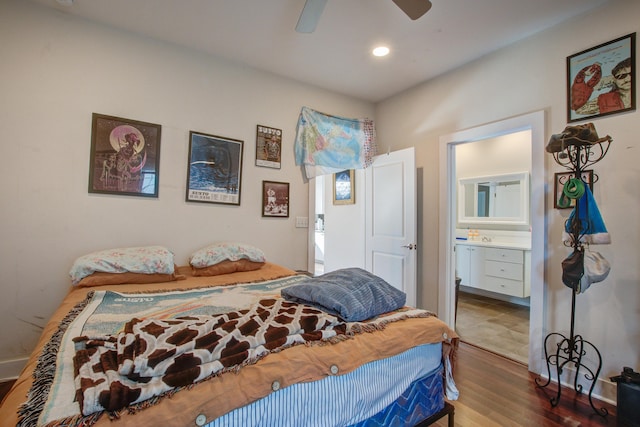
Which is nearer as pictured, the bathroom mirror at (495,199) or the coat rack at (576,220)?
the coat rack at (576,220)

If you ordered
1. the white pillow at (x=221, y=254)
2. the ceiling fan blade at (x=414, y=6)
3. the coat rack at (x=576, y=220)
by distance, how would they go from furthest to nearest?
the white pillow at (x=221, y=254) < the coat rack at (x=576, y=220) < the ceiling fan blade at (x=414, y=6)

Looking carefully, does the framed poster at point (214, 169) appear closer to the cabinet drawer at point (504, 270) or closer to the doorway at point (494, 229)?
the doorway at point (494, 229)

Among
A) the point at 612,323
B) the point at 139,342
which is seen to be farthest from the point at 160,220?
the point at 612,323

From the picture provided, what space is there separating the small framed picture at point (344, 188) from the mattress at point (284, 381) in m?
2.74

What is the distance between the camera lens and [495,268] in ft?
13.6

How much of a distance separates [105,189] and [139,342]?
6.18 feet

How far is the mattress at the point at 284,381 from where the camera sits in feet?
2.50

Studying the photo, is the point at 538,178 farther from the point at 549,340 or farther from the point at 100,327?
the point at 100,327

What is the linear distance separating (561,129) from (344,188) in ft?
8.36

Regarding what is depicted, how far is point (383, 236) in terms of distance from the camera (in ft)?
11.5

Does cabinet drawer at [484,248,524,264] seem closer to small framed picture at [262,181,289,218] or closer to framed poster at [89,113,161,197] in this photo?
small framed picture at [262,181,289,218]

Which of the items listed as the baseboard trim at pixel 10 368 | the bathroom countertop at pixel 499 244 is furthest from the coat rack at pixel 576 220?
the baseboard trim at pixel 10 368

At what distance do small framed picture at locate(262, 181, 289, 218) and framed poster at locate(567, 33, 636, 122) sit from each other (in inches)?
99.2

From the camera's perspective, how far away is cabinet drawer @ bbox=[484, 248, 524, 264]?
12.7ft
